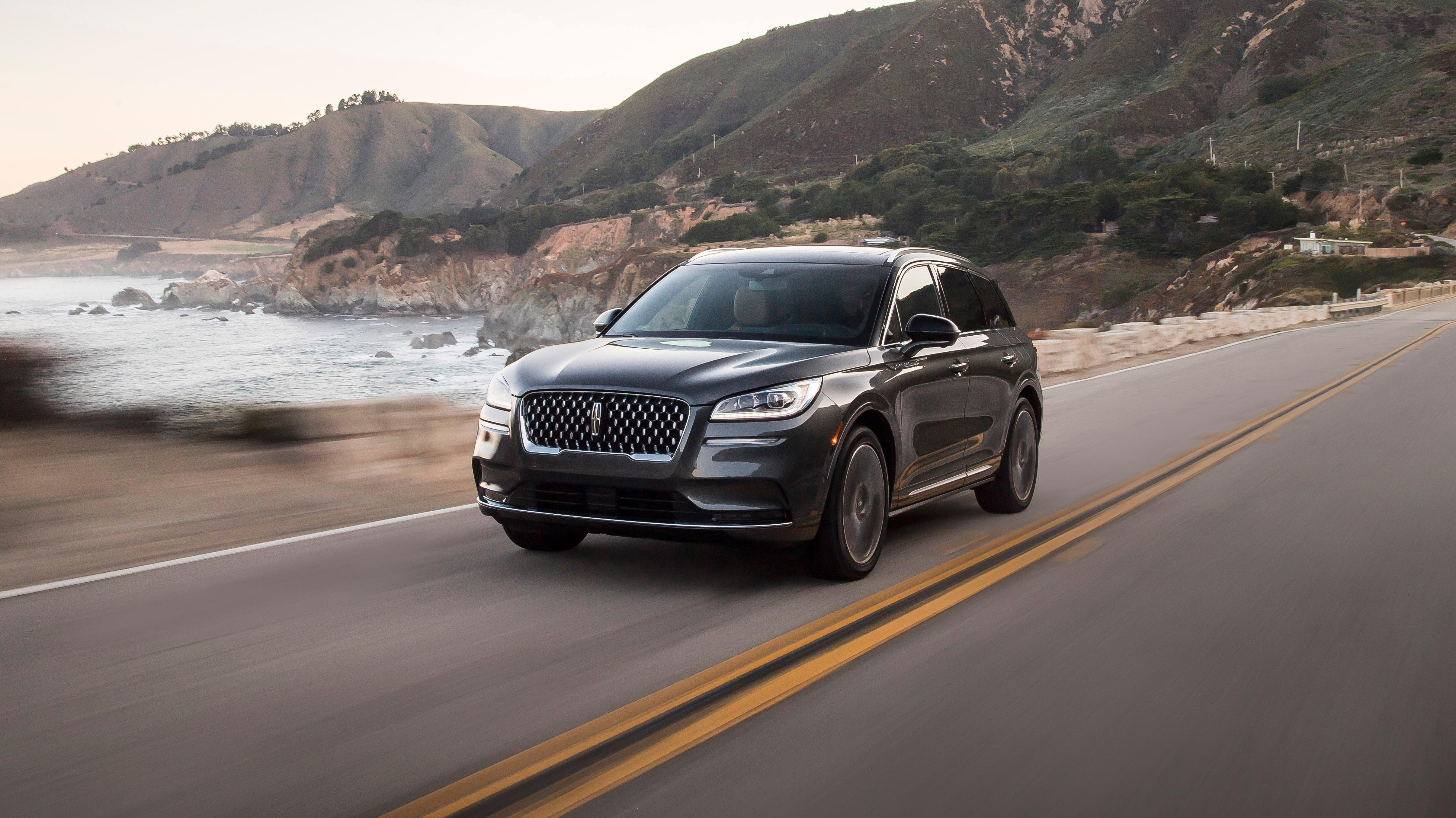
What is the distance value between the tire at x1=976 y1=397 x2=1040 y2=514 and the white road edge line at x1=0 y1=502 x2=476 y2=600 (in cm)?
336

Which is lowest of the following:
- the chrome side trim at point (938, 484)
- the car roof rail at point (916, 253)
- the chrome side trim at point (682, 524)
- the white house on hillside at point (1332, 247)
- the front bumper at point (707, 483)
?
the white house on hillside at point (1332, 247)

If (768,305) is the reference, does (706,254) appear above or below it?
above

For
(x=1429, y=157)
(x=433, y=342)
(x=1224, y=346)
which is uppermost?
(x=1429, y=157)

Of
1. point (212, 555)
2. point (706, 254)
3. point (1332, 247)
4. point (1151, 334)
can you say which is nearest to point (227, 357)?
point (1151, 334)

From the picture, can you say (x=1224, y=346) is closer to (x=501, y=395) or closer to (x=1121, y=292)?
(x=501, y=395)

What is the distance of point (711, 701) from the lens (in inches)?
167

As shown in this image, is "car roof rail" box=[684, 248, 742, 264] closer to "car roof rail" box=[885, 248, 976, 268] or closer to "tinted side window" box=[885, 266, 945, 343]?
"car roof rail" box=[885, 248, 976, 268]

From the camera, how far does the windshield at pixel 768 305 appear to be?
6531 mm

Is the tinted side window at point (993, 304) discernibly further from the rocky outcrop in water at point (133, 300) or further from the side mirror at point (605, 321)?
the rocky outcrop in water at point (133, 300)

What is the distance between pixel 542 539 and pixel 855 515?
171 cm

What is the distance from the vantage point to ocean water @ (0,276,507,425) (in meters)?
11.1

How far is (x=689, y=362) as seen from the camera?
230 inches

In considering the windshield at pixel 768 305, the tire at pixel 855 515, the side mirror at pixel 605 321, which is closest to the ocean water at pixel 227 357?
the side mirror at pixel 605 321

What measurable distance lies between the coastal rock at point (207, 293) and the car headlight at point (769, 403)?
594 ft
